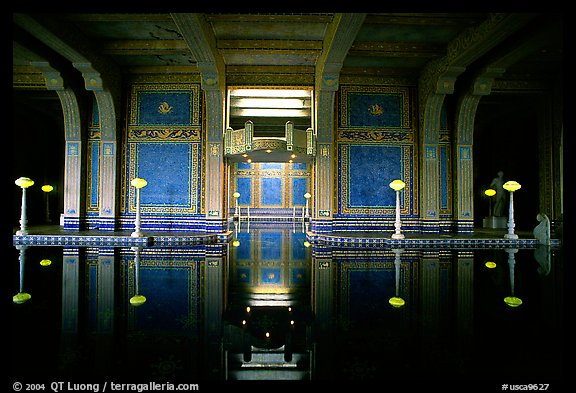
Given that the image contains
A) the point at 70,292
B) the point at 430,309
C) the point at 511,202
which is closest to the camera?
the point at 430,309

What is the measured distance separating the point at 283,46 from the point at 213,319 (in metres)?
7.10

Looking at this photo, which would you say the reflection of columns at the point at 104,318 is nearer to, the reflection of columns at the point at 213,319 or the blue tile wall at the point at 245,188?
the reflection of columns at the point at 213,319

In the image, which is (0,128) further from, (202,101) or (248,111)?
(248,111)

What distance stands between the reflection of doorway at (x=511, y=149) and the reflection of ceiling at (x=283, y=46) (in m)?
2.21

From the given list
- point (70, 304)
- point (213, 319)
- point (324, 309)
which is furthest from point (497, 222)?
point (70, 304)

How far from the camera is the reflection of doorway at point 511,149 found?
11.4 m

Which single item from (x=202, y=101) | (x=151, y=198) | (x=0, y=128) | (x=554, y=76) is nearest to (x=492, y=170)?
(x=554, y=76)

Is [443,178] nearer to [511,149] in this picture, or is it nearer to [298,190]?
[511,149]

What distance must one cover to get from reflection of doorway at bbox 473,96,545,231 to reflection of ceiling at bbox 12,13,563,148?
221 centimetres

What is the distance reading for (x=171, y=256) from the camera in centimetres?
556

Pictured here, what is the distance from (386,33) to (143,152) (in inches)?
258

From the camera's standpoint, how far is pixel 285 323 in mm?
2457

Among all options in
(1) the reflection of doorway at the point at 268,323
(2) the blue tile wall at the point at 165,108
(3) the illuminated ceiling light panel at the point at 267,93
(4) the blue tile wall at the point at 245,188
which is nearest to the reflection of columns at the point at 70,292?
(1) the reflection of doorway at the point at 268,323

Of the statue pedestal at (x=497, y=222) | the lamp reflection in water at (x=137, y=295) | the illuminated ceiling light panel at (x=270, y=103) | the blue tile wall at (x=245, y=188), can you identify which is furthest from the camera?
the blue tile wall at (x=245, y=188)
